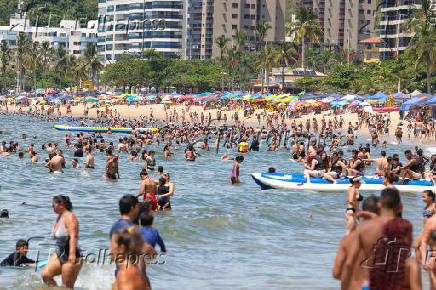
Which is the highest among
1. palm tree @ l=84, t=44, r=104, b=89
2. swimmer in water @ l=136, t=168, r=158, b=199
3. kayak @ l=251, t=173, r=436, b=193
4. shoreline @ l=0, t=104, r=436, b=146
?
palm tree @ l=84, t=44, r=104, b=89

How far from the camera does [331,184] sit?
2156 centimetres

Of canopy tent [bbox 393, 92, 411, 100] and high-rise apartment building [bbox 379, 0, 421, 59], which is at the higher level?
high-rise apartment building [bbox 379, 0, 421, 59]

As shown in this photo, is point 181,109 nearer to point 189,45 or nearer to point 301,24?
point 301,24

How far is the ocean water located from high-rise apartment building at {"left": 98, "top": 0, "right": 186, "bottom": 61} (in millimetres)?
114688

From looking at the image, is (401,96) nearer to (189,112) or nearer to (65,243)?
(189,112)

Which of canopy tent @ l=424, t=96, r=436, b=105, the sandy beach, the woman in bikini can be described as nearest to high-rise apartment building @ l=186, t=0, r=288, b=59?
the sandy beach

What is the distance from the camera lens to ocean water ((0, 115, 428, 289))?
38.1ft

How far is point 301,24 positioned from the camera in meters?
102

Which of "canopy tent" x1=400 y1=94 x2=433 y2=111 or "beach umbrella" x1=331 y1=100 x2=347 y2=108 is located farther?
"beach umbrella" x1=331 y1=100 x2=347 y2=108

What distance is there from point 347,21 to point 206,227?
453 ft

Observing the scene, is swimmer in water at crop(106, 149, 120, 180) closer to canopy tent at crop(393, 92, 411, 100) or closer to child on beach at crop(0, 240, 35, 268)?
child on beach at crop(0, 240, 35, 268)

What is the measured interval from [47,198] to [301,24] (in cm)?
8409

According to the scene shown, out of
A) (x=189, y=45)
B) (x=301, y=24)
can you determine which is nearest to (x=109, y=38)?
(x=189, y=45)

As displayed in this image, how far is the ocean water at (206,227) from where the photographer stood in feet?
38.1
